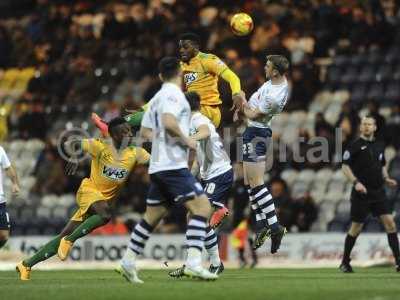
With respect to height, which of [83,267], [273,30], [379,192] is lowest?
[83,267]

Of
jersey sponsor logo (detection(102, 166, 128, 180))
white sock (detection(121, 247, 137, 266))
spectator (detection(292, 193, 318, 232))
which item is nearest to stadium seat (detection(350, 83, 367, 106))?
spectator (detection(292, 193, 318, 232))

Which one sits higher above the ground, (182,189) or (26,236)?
(182,189)

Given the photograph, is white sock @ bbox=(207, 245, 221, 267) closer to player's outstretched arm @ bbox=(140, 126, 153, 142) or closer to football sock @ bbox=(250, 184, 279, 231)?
football sock @ bbox=(250, 184, 279, 231)

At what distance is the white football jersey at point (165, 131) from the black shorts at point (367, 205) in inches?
208

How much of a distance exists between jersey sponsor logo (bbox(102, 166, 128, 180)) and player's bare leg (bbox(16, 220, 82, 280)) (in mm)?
822

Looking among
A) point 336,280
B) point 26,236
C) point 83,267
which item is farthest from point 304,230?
point 336,280

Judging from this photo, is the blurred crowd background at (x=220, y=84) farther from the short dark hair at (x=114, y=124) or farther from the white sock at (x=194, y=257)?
the white sock at (x=194, y=257)

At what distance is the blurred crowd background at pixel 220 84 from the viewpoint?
2233 centimetres

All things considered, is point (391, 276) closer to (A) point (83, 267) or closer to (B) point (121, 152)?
(B) point (121, 152)

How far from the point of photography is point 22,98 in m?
28.6

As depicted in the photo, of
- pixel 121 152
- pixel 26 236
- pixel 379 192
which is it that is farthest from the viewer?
pixel 26 236

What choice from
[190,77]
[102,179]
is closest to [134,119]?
[102,179]

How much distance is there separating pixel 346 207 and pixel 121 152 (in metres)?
Result: 7.51

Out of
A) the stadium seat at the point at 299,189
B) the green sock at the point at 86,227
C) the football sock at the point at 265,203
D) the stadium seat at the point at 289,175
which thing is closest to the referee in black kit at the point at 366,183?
the football sock at the point at 265,203
